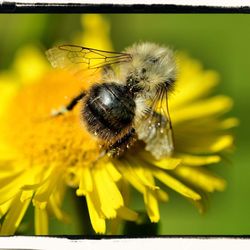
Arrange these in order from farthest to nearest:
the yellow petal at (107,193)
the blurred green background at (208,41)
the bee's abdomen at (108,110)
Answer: the blurred green background at (208,41) < the yellow petal at (107,193) < the bee's abdomen at (108,110)

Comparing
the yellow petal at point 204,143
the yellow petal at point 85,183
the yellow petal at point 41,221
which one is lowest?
the yellow petal at point 41,221

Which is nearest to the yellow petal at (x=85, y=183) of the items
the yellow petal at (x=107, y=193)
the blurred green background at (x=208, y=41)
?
the yellow petal at (x=107, y=193)

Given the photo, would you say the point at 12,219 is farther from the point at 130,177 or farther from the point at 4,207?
the point at 130,177

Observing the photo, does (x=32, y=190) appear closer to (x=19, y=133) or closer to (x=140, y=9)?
(x=19, y=133)

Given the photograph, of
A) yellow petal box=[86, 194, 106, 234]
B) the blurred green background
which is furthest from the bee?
the blurred green background

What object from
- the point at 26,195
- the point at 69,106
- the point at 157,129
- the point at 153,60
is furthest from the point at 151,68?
the point at 26,195

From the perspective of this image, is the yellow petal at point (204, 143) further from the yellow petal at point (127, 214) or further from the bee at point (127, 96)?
the yellow petal at point (127, 214)
